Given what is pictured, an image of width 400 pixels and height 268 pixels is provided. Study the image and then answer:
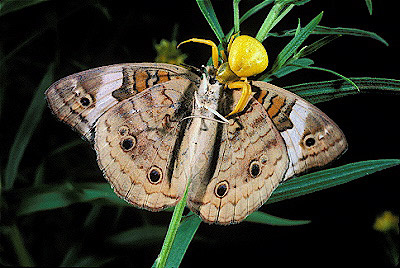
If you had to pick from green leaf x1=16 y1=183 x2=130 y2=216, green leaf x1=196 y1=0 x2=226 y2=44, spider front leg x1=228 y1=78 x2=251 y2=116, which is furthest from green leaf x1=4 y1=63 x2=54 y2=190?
spider front leg x1=228 y1=78 x2=251 y2=116

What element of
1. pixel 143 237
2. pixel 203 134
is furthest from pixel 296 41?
pixel 143 237

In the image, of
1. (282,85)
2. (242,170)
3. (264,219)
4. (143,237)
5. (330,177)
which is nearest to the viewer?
(242,170)

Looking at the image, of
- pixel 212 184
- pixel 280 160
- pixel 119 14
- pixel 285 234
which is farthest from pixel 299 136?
pixel 119 14

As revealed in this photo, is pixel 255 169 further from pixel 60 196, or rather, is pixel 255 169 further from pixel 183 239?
pixel 60 196

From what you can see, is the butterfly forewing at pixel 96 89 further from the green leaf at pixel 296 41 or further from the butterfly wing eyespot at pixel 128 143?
the green leaf at pixel 296 41

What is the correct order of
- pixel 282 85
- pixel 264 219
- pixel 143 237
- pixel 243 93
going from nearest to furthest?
pixel 243 93, pixel 264 219, pixel 143 237, pixel 282 85

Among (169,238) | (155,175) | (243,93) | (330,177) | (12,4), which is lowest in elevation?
(330,177)
